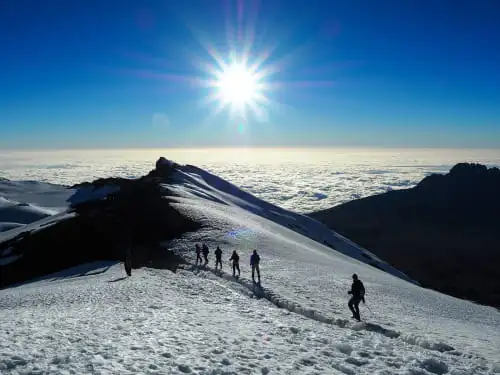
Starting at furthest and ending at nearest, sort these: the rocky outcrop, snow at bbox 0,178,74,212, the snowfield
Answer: snow at bbox 0,178,74,212 → the rocky outcrop → the snowfield

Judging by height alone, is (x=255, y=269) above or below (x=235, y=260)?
below

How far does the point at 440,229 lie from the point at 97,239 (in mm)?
149197

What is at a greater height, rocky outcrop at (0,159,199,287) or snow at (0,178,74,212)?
rocky outcrop at (0,159,199,287)

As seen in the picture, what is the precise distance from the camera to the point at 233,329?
609 inches

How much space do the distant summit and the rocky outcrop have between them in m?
70.5

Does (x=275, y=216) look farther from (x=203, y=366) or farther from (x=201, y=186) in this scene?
(x=203, y=366)

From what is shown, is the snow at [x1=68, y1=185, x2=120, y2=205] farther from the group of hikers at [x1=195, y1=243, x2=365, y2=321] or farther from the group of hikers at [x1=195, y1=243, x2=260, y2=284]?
the group of hikers at [x1=195, y1=243, x2=365, y2=321]

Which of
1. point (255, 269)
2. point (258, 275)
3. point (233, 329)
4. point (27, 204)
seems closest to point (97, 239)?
point (255, 269)

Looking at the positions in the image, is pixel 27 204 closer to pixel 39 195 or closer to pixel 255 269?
pixel 39 195

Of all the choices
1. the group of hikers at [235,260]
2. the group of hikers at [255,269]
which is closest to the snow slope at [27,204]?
the group of hikers at [235,260]

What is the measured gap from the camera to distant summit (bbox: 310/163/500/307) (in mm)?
111750

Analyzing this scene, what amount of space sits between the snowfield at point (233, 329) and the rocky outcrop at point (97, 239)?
13.0 m

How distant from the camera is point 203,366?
11.1m

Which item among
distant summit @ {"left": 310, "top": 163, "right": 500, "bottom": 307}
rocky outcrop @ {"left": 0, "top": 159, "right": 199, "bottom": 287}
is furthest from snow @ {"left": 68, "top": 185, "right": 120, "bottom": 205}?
distant summit @ {"left": 310, "top": 163, "right": 500, "bottom": 307}
